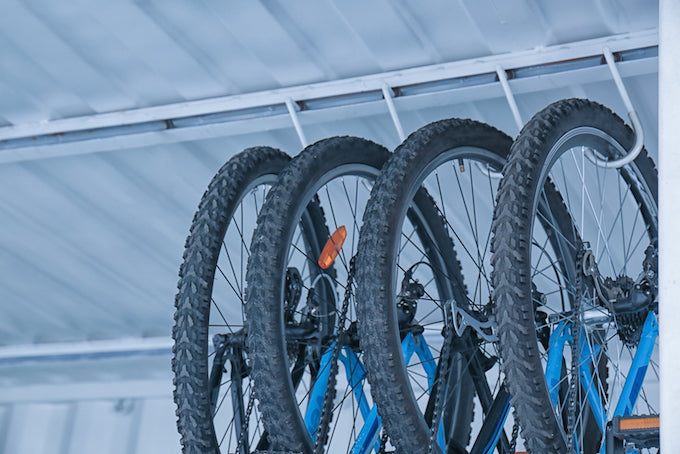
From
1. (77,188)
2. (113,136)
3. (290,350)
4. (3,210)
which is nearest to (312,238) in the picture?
(290,350)

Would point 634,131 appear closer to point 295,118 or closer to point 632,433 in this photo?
point 632,433

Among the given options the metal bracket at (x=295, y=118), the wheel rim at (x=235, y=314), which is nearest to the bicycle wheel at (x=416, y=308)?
the wheel rim at (x=235, y=314)

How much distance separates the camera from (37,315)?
23.5 ft

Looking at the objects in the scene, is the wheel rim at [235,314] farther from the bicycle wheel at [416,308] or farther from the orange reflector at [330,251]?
the bicycle wheel at [416,308]

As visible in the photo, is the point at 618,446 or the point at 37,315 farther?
the point at 37,315

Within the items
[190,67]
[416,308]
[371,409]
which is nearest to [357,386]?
[371,409]

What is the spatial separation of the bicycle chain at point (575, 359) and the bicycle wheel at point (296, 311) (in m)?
0.76

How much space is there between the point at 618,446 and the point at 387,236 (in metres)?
0.94

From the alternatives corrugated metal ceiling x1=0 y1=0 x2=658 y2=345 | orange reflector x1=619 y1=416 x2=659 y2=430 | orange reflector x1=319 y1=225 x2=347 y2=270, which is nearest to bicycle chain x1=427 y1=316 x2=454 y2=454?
orange reflector x1=319 y1=225 x2=347 y2=270

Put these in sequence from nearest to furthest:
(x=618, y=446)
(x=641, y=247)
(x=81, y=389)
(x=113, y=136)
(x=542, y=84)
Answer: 1. (x=618, y=446)
2. (x=542, y=84)
3. (x=113, y=136)
4. (x=641, y=247)
5. (x=81, y=389)

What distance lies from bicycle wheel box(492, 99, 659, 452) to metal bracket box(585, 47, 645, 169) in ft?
0.08

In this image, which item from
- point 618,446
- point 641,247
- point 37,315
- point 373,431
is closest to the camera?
point 618,446

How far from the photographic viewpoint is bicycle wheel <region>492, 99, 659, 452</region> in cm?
285

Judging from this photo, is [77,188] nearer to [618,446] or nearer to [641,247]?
[641,247]
